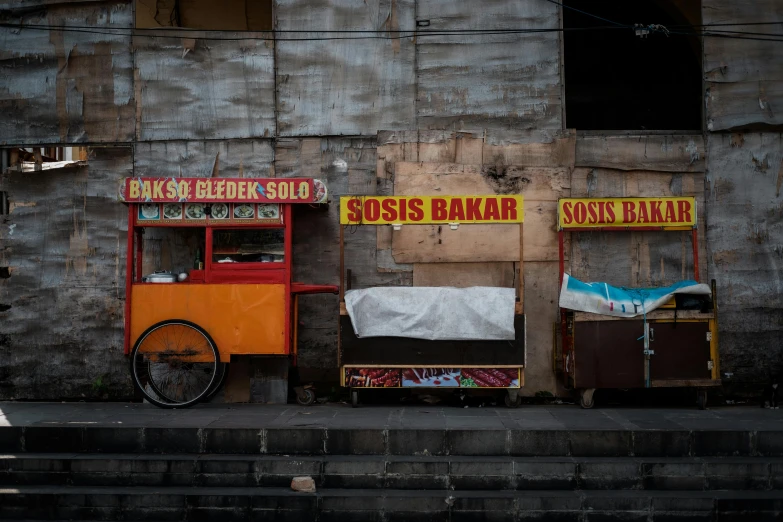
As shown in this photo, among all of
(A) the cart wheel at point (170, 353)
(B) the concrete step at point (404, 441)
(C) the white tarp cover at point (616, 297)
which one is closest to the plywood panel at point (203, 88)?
(A) the cart wheel at point (170, 353)

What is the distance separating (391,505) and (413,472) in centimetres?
41

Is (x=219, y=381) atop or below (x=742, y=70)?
below

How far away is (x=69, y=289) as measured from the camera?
9336mm

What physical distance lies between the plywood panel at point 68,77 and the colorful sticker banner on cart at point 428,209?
143 inches

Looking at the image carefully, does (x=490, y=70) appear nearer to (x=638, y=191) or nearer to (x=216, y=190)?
(x=638, y=191)

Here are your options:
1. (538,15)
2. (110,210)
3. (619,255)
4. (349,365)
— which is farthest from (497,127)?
(110,210)

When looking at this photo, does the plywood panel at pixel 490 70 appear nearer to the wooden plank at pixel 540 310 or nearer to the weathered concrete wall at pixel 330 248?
the weathered concrete wall at pixel 330 248

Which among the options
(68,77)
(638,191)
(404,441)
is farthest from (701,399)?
(68,77)

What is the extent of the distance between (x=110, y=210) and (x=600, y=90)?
7896mm

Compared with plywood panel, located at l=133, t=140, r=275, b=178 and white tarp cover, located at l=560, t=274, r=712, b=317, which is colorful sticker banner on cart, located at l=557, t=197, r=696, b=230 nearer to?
white tarp cover, located at l=560, t=274, r=712, b=317

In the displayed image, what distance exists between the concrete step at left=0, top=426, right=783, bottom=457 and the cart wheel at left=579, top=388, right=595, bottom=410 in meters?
1.51

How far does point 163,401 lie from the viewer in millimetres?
8219

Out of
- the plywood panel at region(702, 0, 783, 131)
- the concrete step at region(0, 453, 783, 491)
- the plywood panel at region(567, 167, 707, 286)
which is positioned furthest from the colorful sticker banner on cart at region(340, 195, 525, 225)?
the plywood panel at region(702, 0, 783, 131)

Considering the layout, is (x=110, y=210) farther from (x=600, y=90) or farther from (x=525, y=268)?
(x=600, y=90)
